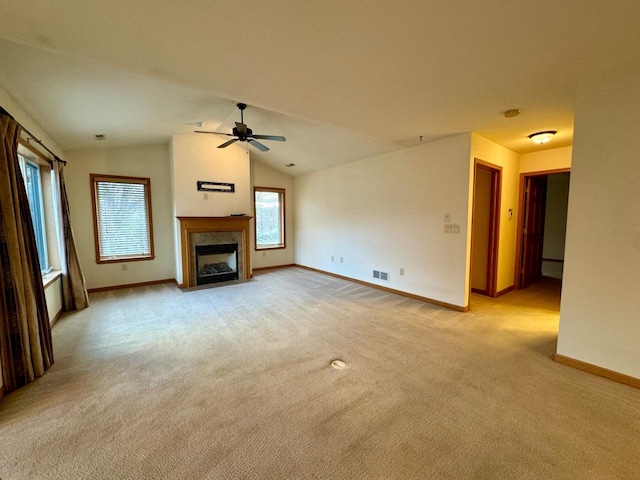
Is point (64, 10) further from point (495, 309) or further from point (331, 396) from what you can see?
point (495, 309)

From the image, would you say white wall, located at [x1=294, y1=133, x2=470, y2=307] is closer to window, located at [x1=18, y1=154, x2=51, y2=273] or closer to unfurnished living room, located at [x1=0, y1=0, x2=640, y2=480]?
unfurnished living room, located at [x1=0, y1=0, x2=640, y2=480]

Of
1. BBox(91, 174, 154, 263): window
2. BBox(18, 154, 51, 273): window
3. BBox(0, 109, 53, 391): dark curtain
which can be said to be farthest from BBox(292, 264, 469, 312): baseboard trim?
BBox(18, 154, 51, 273): window

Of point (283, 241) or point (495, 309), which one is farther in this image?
point (283, 241)

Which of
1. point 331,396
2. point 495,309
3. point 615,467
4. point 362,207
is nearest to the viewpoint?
point 615,467

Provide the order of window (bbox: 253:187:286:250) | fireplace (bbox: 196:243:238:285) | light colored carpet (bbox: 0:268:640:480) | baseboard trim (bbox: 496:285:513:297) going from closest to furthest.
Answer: light colored carpet (bbox: 0:268:640:480) < baseboard trim (bbox: 496:285:513:297) < fireplace (bbox: 196:243:238:285) < window (bbox: 253:187:286:250)

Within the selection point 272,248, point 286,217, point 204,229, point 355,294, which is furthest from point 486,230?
point 204,229

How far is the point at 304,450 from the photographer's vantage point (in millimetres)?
1534

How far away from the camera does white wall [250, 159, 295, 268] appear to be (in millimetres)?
6732

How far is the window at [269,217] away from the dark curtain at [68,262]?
3.53 meters

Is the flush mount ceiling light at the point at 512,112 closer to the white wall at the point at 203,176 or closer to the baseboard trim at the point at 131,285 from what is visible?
the white wall at the point at 203,176

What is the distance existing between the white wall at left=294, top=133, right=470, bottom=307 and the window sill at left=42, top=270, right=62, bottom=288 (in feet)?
15.0

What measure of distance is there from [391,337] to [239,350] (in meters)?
1.62

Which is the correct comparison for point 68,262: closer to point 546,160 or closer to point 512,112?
point 512,112

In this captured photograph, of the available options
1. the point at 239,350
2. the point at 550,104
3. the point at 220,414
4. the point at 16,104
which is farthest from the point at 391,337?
the point at 16,104
